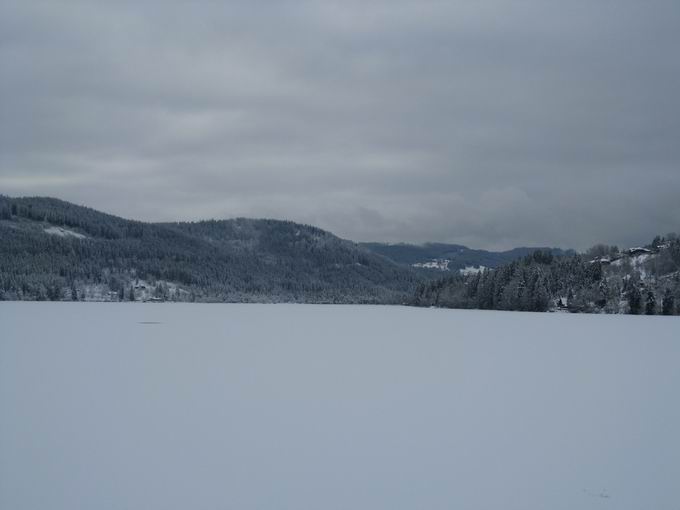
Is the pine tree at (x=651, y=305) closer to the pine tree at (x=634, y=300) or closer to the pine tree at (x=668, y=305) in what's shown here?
the pine tree at (x=634, y=300)

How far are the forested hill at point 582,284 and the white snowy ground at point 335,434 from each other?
102557mm

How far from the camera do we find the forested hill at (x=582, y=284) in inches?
5074

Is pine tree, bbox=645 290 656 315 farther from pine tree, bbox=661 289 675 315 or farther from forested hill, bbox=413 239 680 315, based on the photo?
pine tree, bbox=661 289 675 315

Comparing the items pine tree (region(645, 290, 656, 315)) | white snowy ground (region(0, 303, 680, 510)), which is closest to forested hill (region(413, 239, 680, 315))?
pine tree (region(645, 290, 656, 315))

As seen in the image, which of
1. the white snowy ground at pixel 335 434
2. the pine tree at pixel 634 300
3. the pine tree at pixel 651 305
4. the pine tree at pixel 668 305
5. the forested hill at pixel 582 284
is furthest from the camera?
the forested hill at pixel 582 284

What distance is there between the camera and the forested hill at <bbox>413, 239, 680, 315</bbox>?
129 metres

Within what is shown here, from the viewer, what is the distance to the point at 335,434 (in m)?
18.2

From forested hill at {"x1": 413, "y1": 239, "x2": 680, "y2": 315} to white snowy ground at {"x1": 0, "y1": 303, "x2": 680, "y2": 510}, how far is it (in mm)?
102557

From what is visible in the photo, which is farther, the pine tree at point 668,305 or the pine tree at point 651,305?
the pine tree at point 651,305

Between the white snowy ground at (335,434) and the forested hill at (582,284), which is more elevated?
the forested hill at (582,284)

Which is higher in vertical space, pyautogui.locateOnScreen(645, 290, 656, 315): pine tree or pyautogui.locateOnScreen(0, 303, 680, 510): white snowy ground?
pyautogui.locateOnScreen(645, 290, 656, 315): pine tree

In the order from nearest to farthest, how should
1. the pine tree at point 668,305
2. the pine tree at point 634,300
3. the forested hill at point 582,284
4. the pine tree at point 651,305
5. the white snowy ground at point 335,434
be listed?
the white snowy ground at point 335,434, the pine tree at point 668,305, the pine tree at point 651,305, the pine tree at point 634,300, the forested hill at point 582,284

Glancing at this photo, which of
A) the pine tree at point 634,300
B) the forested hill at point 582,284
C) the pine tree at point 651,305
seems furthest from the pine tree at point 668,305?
the pine tree at point 634,300

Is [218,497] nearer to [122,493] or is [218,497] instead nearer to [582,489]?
[122,493]
